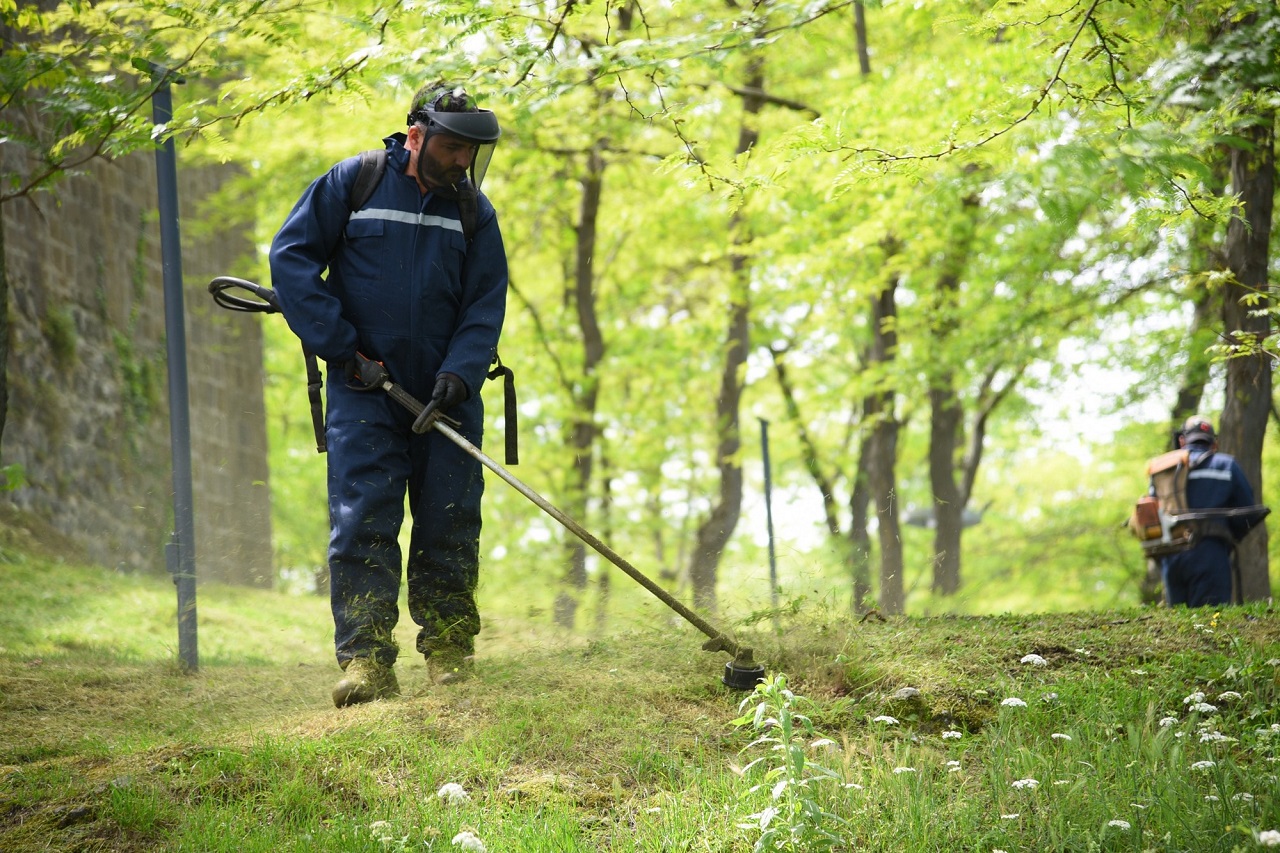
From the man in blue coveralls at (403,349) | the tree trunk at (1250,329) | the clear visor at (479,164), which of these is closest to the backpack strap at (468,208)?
the man in blue coveralls at (403,349)

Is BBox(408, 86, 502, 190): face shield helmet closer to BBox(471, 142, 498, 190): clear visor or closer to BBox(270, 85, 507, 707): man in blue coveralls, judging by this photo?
BBox(270, 85, 507, 707): man in blue coveralls

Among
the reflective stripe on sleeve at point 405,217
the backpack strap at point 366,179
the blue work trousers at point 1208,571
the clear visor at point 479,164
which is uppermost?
the clear visor at point 479,164

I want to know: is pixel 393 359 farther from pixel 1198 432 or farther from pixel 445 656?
pixel 1198 432

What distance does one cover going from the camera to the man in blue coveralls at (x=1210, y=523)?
8711 mm

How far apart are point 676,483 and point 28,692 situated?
60.6ft

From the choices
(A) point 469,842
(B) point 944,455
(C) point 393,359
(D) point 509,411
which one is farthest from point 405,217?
(B) point 944,455

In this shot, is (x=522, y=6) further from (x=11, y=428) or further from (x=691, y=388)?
(x=691, y=388)

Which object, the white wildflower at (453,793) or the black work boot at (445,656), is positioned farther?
the black work boot at (445,656)

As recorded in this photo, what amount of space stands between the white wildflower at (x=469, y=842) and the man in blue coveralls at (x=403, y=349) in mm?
1636

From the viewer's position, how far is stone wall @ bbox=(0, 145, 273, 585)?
9.75 meters

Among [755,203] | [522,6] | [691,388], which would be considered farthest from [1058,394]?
[522,6]

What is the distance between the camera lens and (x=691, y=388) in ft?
70.7

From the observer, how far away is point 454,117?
179 inches

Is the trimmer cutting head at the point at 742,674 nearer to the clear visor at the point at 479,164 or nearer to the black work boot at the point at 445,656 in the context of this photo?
the black work boot at the point at 445,656
